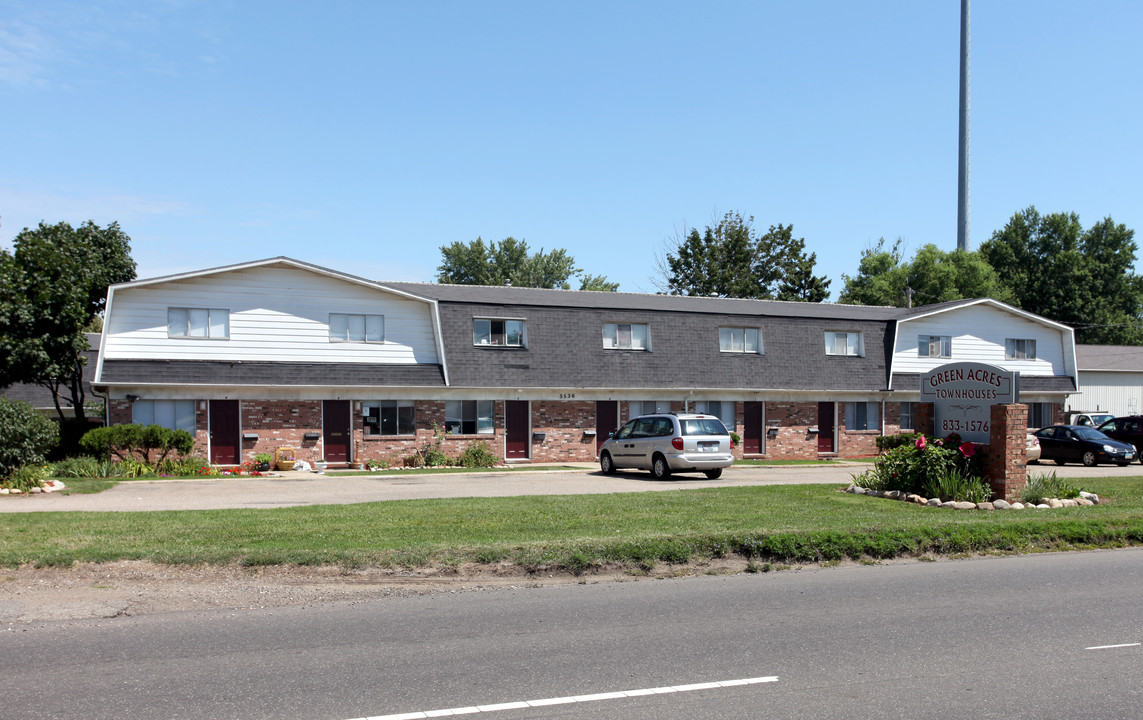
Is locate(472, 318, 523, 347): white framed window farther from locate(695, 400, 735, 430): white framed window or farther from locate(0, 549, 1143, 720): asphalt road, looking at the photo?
locate(0, 549, 1143, 720): asphalt road

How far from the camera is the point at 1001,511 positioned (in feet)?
50.7

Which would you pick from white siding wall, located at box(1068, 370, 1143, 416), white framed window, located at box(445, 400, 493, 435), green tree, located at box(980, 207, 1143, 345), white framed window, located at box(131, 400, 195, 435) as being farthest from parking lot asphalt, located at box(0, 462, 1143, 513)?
green tree, located at box(980, 207, 1143, 345)

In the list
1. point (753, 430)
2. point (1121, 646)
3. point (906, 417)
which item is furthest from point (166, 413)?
point (906, 417)

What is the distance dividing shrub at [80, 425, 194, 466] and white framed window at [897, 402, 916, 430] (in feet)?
87.5

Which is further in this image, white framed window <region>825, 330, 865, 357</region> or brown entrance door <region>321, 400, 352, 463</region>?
white framed window <region>825, 330, 865, 357</region>

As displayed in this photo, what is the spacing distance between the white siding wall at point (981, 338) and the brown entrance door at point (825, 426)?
11.3 ft

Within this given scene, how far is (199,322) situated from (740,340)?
62.4 feet

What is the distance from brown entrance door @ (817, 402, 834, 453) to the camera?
1414 inches

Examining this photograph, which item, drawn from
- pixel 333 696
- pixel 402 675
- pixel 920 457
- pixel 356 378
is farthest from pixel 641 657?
pixel 356 378

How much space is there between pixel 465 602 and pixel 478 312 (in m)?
22.5


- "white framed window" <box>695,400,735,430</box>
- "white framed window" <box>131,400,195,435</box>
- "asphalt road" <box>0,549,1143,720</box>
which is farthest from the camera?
"white framed window" <box>695,400,735,430</box>

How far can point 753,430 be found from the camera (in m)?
34.9

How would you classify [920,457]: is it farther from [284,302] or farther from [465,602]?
[284,302]

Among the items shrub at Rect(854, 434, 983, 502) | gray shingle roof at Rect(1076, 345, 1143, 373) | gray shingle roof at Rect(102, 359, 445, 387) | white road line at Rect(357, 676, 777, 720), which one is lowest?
white road line at Rect(357, 676, 777, 720)
